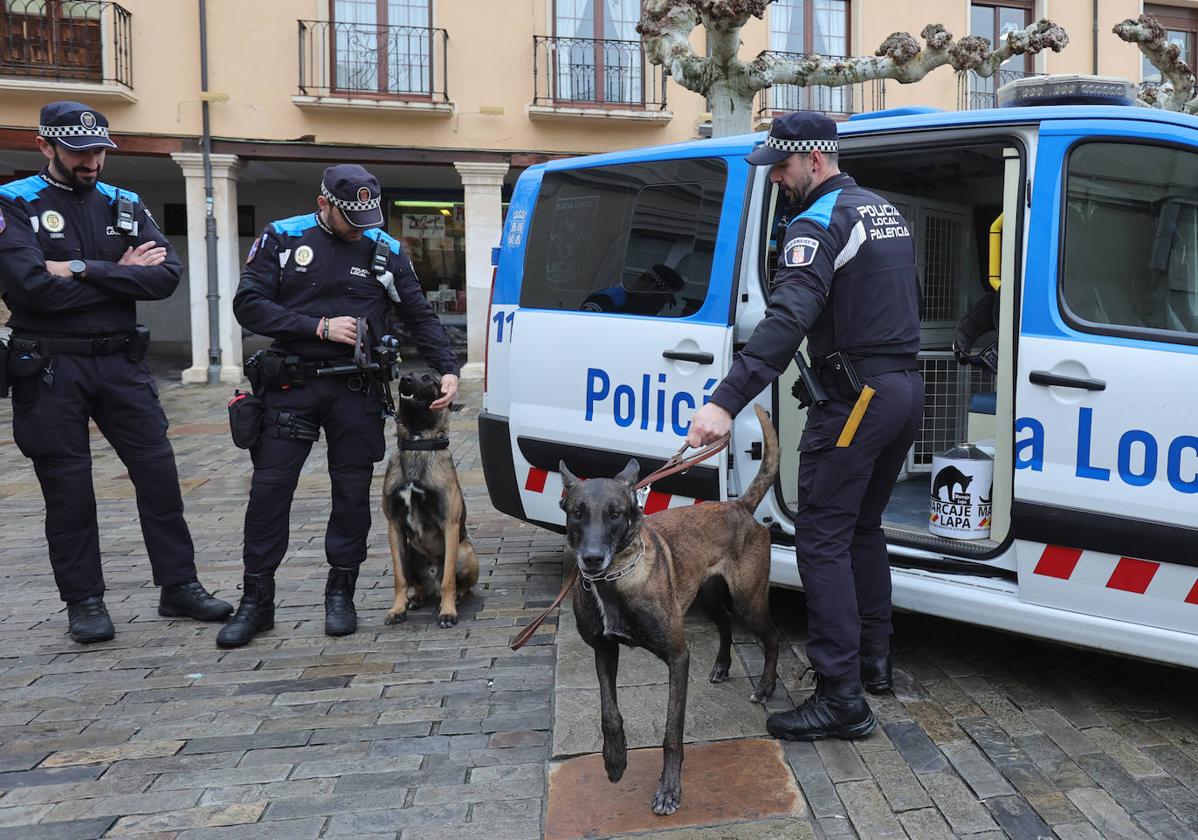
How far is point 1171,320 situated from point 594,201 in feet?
7.55

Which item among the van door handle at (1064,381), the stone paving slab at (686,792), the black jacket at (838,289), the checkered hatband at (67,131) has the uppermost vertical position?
the checkered hatband at (67,131)

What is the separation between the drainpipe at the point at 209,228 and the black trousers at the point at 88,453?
12237mm

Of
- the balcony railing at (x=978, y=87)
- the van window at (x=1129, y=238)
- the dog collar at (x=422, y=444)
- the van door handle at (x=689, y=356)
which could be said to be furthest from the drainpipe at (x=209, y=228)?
the van window at (x=1129, y=238)

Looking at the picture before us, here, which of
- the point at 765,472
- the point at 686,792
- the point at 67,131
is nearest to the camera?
the point at 686,792

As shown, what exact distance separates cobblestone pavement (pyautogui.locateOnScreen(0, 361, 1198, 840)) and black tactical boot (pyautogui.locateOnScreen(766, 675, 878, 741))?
0.04 metres

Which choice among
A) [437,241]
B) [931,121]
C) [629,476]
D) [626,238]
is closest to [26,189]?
[626,238]

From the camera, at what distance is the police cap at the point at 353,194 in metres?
4.05

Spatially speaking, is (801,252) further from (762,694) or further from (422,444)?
(422,444)

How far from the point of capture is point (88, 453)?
4.24 m

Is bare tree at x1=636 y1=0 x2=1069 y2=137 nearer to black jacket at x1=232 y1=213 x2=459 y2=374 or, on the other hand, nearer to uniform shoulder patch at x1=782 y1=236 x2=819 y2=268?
black jacket at x1=232 y1=213 x2=459 y2=374

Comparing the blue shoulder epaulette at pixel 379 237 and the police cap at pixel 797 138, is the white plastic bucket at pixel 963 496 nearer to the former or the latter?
the police cap at pixel 797 138

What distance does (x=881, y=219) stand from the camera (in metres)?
3.13

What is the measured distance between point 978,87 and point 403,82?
32.9 ft

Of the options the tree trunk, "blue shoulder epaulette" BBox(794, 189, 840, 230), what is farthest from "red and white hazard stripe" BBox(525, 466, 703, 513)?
the tree trunk
